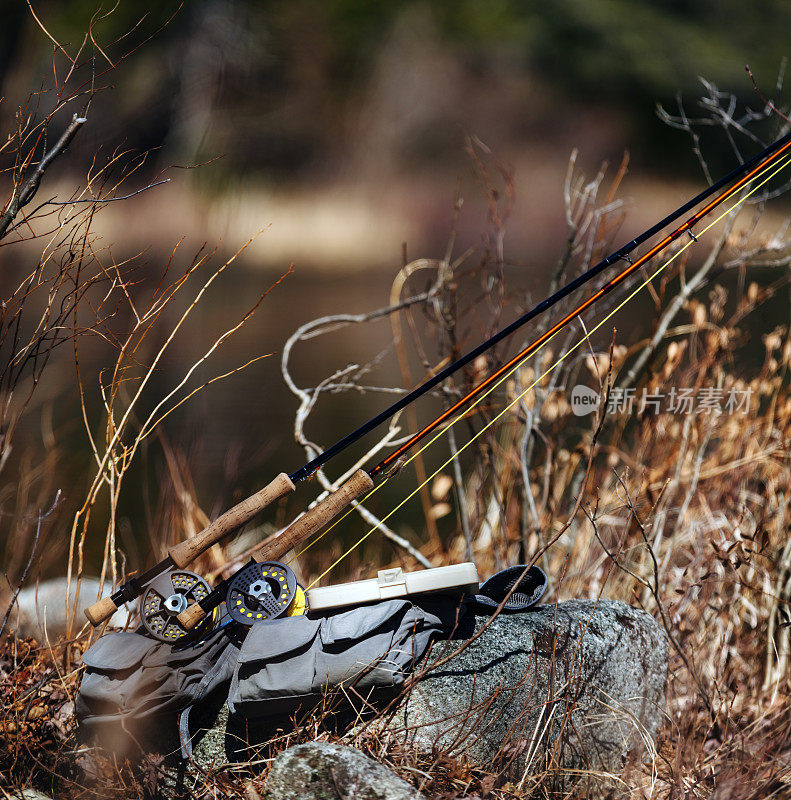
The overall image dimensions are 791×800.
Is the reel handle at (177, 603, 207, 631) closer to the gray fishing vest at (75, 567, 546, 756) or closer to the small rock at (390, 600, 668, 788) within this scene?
the gray fishing vest at (75, 567, 546, 756)

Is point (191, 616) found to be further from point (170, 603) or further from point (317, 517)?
point (317, 517)

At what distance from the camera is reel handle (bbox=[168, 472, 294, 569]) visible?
129 cm

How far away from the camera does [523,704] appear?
132 centimetres

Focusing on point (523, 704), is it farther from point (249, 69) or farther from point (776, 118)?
point (249, 69)

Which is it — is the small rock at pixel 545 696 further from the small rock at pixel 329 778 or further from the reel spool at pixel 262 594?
the reel spool at pixel 262 594

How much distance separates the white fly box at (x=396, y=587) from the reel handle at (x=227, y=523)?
181mm

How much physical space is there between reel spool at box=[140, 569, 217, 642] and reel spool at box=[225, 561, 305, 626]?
6 centimetres

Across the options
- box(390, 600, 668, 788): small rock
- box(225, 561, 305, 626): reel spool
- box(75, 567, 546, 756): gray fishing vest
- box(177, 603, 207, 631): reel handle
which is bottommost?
box(390, 600, 668, 788): small rock

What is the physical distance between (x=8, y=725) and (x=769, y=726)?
1530 mm

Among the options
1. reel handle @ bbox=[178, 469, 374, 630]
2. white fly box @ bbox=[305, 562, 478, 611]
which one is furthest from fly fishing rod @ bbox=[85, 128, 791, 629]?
white fly box @ bbox=[305, 562, 478, 611]

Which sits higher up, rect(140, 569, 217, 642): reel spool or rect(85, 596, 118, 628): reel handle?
rect(85, 596, 118, 628): reel handle

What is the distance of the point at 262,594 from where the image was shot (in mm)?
1283

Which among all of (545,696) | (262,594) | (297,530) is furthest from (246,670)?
(545,696)

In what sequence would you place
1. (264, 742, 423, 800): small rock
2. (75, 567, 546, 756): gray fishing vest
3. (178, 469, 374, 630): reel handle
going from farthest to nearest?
1. (178, 469, 374, 630): reel handle
2. (75, 567, 546, 756): gray fishing vest
3. (264, 742, 423, 800): small rock
